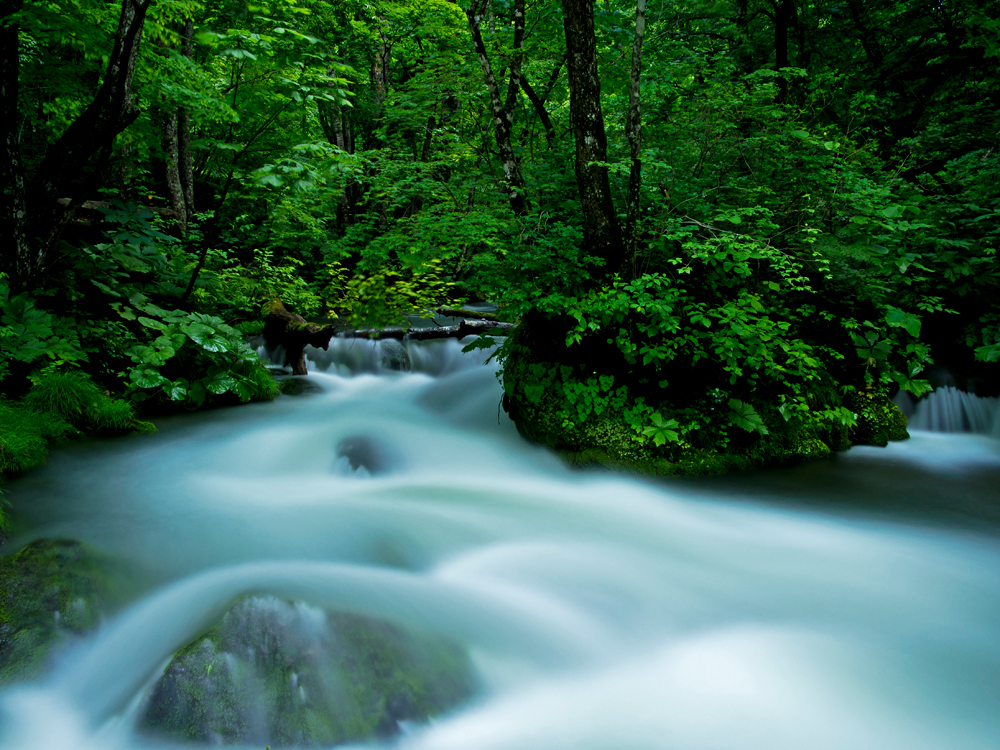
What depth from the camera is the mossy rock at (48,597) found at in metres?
2.59

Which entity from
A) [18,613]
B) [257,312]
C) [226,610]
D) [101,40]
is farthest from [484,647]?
[257,312]

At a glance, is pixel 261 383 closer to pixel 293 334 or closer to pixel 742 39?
pixel 293 334

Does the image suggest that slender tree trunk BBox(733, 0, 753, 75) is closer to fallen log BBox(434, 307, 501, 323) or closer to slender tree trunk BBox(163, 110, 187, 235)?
fallen log BBox(434, 307, 501, 323)

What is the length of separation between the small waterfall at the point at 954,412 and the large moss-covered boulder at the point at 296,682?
6573 mm

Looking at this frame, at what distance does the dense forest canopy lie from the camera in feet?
16.7

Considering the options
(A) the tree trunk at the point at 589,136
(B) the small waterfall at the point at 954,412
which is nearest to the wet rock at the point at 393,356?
(A) the tree trunk at the point at 589,136

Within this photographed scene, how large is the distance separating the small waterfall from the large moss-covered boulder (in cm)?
657

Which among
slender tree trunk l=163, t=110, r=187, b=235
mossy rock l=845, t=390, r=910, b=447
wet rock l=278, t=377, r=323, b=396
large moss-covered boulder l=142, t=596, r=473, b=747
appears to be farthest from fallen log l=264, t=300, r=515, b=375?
large moss-covered boulder l=142, t=596, r=473, b=747

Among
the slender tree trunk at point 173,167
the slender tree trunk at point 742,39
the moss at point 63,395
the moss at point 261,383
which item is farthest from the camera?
the slender tree trunk at point 173,167

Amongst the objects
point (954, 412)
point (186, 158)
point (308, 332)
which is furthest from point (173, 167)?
point (954, 412)

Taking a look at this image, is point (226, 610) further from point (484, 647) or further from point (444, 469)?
point (444, 469)

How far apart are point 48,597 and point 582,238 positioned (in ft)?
15.7

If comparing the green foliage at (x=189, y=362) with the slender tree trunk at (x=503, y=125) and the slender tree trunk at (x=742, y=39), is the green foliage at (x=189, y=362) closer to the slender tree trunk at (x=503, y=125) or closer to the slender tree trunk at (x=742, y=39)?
the slender tree trunk at (x=503, y=125)

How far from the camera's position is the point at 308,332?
25.3 ft
